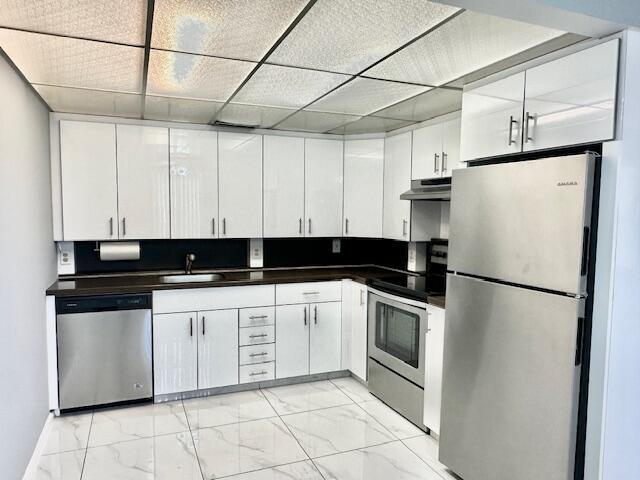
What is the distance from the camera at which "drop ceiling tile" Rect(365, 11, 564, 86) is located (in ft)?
5.69

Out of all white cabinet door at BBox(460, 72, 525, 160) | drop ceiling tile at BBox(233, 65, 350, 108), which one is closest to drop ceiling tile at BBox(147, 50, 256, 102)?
drop ceiling tile at BBox(233, 65, 350, 108)

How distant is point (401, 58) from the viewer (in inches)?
83.6

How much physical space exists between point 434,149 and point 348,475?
2.31 metres

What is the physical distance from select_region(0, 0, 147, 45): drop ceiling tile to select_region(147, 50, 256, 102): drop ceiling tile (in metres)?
0.24

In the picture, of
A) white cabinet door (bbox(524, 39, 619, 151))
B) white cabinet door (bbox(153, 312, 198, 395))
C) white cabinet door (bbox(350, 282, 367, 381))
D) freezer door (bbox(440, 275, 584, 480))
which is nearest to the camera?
white cabinet door (bbox(524, 39, 619, 151))

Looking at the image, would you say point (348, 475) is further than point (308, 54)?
Yes

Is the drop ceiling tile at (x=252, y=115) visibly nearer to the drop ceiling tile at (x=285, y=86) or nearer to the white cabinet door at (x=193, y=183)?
the drop ceiling tile at (x=285, y=86)

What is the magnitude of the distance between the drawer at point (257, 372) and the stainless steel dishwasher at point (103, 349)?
706 millimetres

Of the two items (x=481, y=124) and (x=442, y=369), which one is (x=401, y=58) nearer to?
(x=481, y=124)

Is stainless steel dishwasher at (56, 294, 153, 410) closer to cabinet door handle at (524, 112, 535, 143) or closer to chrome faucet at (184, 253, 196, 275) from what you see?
chrome faucet at (184, 253, 196, 275)

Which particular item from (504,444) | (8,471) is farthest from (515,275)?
(8,471)

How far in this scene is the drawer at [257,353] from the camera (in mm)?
3525

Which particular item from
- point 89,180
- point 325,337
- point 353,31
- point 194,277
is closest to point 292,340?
point 325,337

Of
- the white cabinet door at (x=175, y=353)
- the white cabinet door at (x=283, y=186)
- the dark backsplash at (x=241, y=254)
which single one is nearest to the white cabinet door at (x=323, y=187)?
the white cabinet door at (x=283, y=186)
